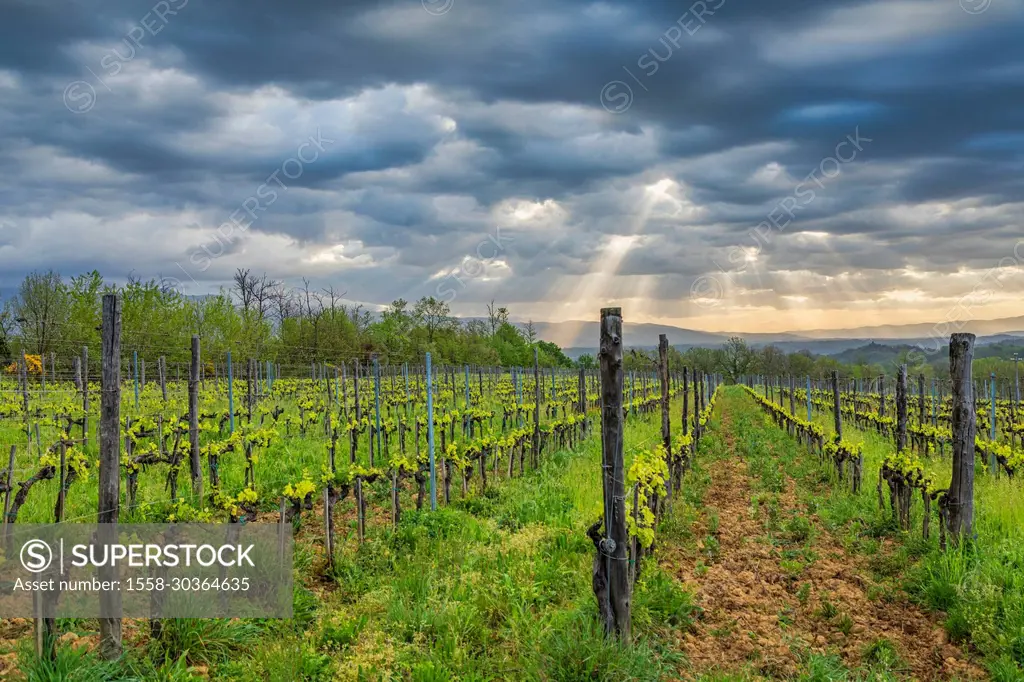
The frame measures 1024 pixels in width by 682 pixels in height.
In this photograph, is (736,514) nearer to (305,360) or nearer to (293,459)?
(293,459)

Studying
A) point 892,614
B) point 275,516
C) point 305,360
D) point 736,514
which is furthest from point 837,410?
point 305,360

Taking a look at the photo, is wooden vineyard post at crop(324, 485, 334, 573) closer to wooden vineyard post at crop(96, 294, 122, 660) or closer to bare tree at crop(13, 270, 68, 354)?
wooden vineyard post at crop(96, 294, 122, 660)

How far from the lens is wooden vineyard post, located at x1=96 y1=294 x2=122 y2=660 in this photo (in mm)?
4742

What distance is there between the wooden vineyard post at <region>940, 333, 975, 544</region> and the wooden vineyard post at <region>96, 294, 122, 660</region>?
876cm

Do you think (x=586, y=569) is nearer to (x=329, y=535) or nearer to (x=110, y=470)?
(x=329, y=535)

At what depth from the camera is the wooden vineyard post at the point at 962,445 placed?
24.1 ft

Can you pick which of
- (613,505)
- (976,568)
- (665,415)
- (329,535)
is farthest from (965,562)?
(329,535)

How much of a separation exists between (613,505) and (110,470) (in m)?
4.18

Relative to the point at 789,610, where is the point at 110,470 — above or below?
above

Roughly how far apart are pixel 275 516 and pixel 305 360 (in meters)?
47.9

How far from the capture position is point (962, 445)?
7.49m

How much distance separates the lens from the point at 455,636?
5.31m

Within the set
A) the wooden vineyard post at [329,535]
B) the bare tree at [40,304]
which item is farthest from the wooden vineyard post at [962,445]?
the bare tree at [40,304]

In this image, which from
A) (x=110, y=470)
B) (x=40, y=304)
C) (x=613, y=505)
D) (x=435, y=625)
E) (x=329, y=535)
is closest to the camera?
(x=110, y=470)
